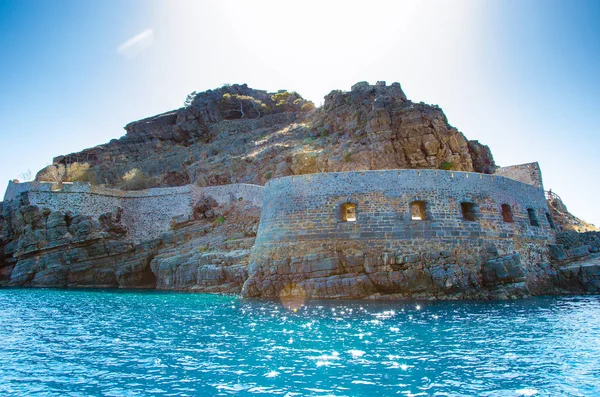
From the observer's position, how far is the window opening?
20.0m

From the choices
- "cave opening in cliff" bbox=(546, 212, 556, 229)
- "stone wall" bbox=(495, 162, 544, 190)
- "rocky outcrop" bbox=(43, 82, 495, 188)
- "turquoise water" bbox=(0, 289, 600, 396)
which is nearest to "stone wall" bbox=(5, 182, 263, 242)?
"rocky outcrop" bbox=(43, 82, 495, 188)

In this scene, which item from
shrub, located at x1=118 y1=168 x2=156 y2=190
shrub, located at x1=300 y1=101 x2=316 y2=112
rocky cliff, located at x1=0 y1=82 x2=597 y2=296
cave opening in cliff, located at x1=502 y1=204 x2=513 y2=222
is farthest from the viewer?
shrub, located at x1=300 y1=101 x2=316 y2=112

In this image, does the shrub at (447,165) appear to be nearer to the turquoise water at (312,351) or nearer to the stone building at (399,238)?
the stone building at (399,238)

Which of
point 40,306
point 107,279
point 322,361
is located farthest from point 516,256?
point 107,279

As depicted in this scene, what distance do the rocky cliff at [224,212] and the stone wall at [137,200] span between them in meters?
0.70

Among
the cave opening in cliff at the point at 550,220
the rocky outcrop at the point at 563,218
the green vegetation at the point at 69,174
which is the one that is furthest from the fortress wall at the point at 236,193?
the rocky outcrop at the point at 563,218

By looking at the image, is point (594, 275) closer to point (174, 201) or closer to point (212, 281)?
point (212, 281)

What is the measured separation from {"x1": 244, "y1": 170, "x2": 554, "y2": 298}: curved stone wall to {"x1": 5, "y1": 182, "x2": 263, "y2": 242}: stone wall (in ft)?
37.3

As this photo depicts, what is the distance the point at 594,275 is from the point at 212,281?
2013 centimetres

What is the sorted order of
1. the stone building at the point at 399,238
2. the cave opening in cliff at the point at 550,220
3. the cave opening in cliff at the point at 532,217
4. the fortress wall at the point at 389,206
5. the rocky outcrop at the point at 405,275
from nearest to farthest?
the rocky outcrop at the point at 405,275
the stone building at the point at 399,238
the fortress wall at the point at 389,206
the cave opening in cliff at the point at 532,217
the cave opening in cliff at the point at 550,220

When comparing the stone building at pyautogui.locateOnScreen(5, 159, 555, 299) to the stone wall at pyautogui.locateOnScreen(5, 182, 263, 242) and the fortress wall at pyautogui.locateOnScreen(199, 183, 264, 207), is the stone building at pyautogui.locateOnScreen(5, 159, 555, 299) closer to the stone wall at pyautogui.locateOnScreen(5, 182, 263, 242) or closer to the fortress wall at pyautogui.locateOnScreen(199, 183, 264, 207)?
the fortress wall at pyautogui.locateOnScreen(199, 183, 264, 207)

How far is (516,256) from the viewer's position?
18.4 metres

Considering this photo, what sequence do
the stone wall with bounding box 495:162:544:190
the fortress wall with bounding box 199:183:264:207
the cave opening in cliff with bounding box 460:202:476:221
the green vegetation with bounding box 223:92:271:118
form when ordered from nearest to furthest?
the cave opening in cliff with bounding box 460:202:476:221 < the stone wall with bounding box 495:162:544:190 < the fortress wall with bounding box 199:183:264:207 < the green vegetation with bounding box 223:92:271:118

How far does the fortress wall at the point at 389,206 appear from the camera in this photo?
19.0m
